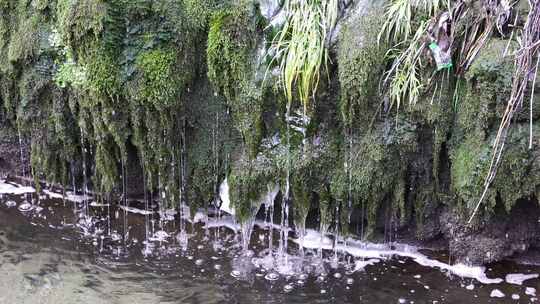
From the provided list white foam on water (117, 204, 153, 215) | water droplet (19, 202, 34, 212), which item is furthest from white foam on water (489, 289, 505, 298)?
water droplet (19, 202, 34, 212)

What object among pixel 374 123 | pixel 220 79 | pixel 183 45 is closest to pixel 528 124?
pixel 374 123

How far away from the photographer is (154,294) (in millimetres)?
4887

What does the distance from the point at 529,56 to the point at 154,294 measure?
12.6 feet

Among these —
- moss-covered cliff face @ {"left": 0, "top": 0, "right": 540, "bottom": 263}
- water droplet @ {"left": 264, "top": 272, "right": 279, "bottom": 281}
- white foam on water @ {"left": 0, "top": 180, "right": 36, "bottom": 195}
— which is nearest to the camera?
moss-covered cliff face @ {"left": 0, "top": 0, "right": 540, "bottom": 263}

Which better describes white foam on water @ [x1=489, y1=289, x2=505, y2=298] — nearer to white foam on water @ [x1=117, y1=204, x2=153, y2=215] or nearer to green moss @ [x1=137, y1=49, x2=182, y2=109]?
green moss @ [x1=137, y1=49, x2=182, y2=109]

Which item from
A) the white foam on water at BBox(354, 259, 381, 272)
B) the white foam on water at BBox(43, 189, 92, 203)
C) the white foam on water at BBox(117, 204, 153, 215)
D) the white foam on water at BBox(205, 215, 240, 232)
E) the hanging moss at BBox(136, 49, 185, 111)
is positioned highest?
the hanging moss at BBox(136, 49, 185, 111)

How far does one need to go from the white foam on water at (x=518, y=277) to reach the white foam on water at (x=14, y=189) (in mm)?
5620

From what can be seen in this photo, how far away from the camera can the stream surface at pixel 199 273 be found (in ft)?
16.0

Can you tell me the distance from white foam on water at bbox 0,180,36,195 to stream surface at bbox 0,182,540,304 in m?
0.86

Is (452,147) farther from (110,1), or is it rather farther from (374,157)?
(110,1)

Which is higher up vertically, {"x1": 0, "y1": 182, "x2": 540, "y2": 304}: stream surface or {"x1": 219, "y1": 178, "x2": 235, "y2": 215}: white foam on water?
{"x1": 219, "y1": 178, "x2": 235, "y2": 215}: white foam on water

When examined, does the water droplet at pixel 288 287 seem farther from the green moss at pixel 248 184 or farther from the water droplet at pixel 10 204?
the water droplet at pixel 10 204

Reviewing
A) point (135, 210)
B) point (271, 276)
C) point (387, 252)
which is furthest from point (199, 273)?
point (387, 252)

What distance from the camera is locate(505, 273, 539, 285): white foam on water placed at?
5.08m
